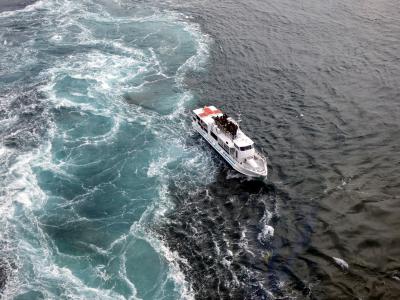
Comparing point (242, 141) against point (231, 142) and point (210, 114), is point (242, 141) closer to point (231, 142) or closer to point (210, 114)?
point (231, 142)

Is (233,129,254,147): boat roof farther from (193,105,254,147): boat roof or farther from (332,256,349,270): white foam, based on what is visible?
(332,256,349,270): white foam

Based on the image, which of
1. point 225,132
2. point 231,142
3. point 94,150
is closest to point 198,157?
point 225,132

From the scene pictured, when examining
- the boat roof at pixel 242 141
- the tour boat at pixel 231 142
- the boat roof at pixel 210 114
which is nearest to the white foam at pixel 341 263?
the tour boat at pixel 231 142

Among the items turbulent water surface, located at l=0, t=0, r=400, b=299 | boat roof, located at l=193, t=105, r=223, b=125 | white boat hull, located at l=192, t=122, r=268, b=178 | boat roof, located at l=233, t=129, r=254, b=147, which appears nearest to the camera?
turbulent water surface, located at l=0, t=0, r=400, b=299

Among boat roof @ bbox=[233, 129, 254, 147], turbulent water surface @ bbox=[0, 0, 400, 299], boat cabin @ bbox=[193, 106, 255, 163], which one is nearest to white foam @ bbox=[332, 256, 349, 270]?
turbulent water surface @ bbox=[0, 0, 400, 299]

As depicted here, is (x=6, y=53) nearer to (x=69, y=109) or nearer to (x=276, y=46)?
(x=69, y=109)
